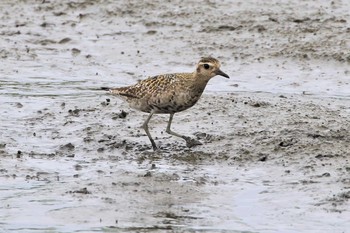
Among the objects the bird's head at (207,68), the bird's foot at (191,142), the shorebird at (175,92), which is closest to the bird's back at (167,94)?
the shorebird at (175,92)

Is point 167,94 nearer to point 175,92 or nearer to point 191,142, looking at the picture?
point 175,92

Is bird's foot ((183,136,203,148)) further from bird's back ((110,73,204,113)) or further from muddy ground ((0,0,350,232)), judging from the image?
bird's back ((110,73,204,113))

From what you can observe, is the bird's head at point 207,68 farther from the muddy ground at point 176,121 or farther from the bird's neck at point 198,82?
the muddy ground at point 176,121

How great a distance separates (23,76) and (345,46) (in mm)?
4381

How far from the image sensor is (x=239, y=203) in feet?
34.7

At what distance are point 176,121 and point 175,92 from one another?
1.12 metres

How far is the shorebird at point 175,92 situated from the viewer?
41.6 ft

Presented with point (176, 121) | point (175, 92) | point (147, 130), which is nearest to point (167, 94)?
point (175, 92)

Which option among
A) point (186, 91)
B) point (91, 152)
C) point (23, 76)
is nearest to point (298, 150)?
point (186, 91)

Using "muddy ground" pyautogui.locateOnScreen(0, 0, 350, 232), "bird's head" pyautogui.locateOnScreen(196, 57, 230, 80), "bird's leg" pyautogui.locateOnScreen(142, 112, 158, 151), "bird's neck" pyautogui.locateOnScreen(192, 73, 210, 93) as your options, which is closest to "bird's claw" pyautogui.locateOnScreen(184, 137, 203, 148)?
"muddy ground" pyautogui.locateOnScreen(0, 0, 350, 232)

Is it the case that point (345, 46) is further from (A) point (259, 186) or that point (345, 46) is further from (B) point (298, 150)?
(A) point (259, 186)

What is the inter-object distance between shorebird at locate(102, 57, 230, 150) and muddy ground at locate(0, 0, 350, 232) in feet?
1.25

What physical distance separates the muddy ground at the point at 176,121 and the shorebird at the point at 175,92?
0.38 metres

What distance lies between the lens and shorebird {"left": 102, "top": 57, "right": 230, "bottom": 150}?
12688 mm
